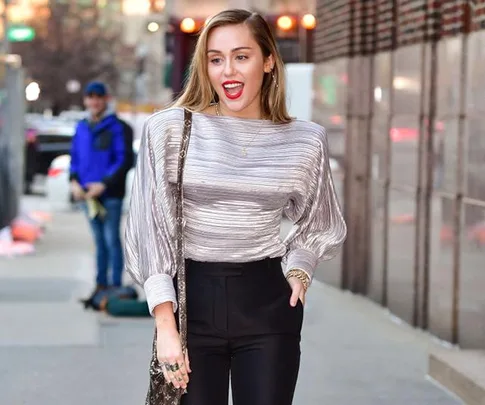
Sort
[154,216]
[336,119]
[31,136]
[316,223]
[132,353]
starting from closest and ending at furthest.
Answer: [154,216]
[316,223]
[132,353]
[336,119]
[31,136]

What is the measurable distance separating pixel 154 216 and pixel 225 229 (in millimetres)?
200

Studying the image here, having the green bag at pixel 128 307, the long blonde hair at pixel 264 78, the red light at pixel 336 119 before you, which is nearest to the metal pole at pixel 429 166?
the green bag at pixel 128 307

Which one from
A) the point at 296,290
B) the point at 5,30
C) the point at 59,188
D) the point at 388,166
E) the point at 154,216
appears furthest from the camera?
the point at 59,188

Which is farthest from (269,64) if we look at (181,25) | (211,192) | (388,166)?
(181,25)

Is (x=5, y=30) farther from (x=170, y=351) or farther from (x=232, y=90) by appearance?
(x=170, y=351)

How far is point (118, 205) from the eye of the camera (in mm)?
11531

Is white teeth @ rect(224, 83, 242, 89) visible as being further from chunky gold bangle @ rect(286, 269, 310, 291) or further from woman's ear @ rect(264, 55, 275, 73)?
chunky gold bangle @ rect(286, 269, 310, 291)

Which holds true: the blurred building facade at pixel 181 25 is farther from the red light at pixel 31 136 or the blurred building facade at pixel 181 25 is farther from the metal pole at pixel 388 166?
the red light at pixel 31 136

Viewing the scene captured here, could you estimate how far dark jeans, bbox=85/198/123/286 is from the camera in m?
11.5

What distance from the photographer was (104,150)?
11508mm

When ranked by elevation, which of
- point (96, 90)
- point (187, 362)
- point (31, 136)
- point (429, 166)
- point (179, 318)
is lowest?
point (31, 136)

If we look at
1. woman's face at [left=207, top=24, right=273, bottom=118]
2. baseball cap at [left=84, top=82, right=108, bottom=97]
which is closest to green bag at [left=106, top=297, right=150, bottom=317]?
baseball cap at [left=84, top=82, right=108, bottom=97]

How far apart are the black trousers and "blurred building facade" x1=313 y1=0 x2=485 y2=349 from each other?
525cm

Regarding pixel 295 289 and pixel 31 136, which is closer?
pixel 295 289
